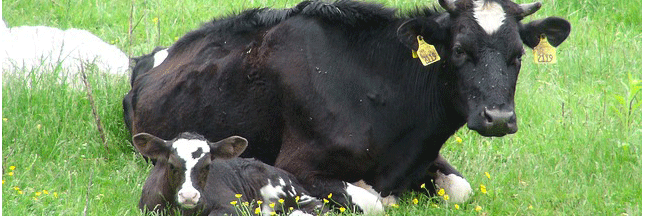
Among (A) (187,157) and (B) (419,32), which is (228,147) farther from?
(B) (419,32)

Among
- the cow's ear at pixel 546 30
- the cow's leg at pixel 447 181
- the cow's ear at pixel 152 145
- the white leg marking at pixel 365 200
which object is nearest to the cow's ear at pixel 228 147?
the cow's ear at pixel 152 145

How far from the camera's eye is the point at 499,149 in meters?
9.85

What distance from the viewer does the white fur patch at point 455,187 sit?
27.9ft

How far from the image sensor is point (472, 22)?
7754 mm

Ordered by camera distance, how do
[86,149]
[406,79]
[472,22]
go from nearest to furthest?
[472,22], [406,79], [86,149]

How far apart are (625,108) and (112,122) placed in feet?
14.4

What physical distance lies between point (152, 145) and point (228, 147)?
530 millimetres

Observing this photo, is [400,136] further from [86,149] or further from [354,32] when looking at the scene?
[86,149]

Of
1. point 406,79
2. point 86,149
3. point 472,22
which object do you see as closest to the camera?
point 472,22

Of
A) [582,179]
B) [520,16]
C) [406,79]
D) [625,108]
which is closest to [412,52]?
[406,79]

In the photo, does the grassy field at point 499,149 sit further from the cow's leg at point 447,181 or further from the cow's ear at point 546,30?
the cow's ear at point 546,30

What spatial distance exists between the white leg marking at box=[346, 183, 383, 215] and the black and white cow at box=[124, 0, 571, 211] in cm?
7

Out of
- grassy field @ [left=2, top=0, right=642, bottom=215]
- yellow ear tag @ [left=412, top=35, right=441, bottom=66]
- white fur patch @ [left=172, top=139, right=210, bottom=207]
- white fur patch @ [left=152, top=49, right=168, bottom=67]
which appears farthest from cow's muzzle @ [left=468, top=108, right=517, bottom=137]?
white fur patch @ [left=152, top=49, right=168, bottom=67]

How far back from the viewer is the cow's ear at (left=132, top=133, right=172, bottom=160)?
784 centimetres
